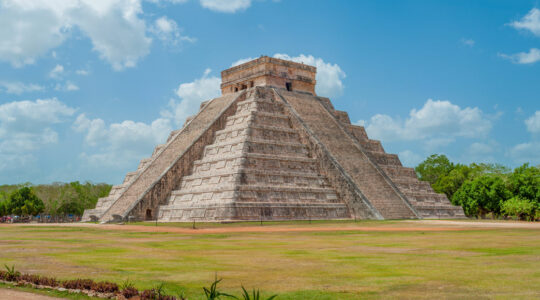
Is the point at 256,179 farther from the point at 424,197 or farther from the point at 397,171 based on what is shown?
the point at 424,197

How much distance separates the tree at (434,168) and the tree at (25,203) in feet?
165

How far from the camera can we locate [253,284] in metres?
8.88

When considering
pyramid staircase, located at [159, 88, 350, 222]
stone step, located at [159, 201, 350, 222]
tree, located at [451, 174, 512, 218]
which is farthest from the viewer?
tree, located at [451, 174, 512, 218]

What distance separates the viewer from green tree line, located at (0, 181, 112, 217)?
6256 centimetres

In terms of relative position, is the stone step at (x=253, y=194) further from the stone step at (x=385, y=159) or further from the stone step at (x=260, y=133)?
the stone step at (x=385, y=159)

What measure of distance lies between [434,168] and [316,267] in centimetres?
6814

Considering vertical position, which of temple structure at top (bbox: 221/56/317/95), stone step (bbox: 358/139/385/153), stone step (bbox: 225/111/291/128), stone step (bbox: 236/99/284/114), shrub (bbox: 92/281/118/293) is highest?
temple structure at top (bbox: 221/56/317/95)

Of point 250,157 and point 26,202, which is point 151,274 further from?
point 26,202

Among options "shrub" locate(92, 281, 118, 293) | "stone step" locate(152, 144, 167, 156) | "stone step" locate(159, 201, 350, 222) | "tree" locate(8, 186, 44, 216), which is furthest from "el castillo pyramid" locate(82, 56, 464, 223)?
"tree" locate(8, 186, 44, 216)

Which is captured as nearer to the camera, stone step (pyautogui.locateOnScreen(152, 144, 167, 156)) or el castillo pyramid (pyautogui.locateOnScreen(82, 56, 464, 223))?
el castillo pyramid (pyautogui.locateOnScreen(82, 56, 464, 223))

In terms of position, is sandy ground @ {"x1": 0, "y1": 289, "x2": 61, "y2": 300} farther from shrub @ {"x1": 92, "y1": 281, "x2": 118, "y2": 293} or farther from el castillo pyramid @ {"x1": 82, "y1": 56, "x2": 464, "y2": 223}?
el castillo pyramid @ {"x1": 82, "y1": 56, "x2": 464, "y2": 223}

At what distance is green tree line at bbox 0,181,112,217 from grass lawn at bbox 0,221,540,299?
51.1 meters

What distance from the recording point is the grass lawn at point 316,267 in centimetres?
832

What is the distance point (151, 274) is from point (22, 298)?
8.30 feet
